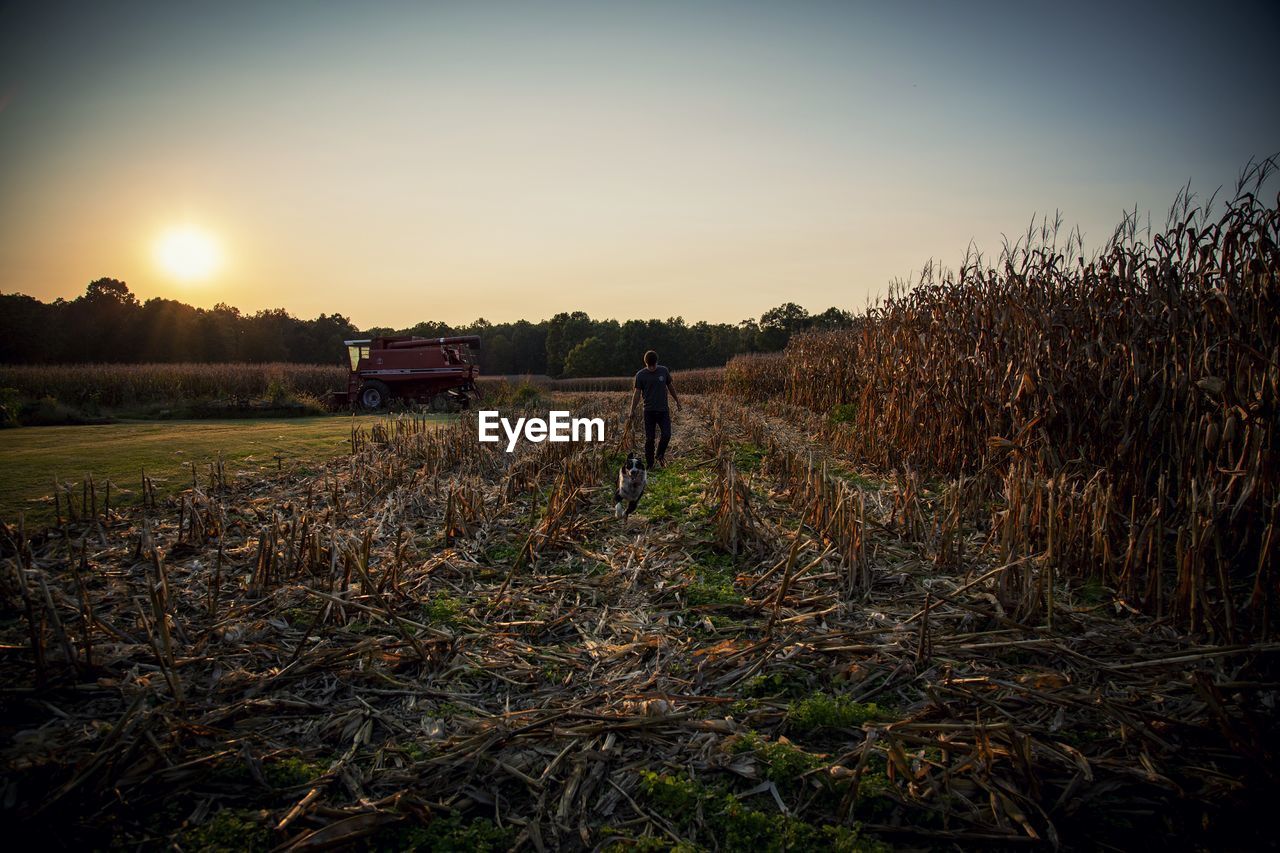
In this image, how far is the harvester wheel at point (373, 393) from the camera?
68.3 ft

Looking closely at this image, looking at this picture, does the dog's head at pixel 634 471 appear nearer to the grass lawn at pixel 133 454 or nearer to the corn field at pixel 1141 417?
the corn field at pixel 1141 417

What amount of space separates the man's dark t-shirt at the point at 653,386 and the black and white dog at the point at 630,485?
3.34 metres

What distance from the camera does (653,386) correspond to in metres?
10.0

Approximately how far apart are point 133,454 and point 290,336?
68.6 metres

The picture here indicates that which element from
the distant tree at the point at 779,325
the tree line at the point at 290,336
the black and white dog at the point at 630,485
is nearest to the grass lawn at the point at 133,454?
the black and white dog at the point at 630,485

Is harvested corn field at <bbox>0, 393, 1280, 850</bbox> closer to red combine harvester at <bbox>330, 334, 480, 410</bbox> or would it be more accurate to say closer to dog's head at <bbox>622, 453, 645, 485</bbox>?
dog's head at <bbox>622, 453, 645, 485</bbox>

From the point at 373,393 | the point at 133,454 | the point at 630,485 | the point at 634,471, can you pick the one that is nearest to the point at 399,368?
the point at 373,393

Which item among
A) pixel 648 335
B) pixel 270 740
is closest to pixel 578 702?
pixel 270 740

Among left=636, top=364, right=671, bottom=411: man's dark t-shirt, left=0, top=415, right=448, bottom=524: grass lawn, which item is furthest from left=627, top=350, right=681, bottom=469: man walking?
left=0, top=415, right=448, bottom=524: grass lawn

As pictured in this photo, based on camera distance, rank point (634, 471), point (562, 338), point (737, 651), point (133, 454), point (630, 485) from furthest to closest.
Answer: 1. point (562, 338)
2. point (133, 454)
3. point (630, 485)
4. point (634, 471)
5. point (737, 651)

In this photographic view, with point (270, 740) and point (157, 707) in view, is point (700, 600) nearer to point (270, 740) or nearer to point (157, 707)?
point (270, 740)

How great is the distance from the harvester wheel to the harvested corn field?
16.3m

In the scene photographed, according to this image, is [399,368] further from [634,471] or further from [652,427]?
[634,471]

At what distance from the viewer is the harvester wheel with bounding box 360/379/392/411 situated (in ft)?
68.3
